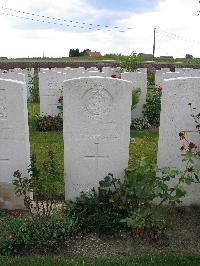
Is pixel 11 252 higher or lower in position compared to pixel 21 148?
lower

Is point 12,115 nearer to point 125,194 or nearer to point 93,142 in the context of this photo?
point 93,142

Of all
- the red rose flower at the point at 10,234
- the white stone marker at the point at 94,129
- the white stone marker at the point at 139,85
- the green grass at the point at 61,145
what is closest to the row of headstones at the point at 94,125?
the white stone marker at the point at 94,129

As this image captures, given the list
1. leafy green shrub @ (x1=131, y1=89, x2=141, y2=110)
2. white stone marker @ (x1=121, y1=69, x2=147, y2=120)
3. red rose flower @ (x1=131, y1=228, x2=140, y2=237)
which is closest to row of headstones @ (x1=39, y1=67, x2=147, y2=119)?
white stone marker @ (x1=121, y1=69, x2=147, y2=120)

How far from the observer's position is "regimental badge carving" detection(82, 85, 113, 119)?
524cm

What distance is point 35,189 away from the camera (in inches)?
203

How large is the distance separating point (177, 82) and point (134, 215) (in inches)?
71.5

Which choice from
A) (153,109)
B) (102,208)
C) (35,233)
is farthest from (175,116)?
(153,109)

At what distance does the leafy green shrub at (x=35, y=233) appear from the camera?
15.3 feet

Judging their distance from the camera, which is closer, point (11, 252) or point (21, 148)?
point (11, 252)

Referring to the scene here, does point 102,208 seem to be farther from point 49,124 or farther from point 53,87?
point 53,87

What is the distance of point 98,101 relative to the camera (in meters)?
5.24

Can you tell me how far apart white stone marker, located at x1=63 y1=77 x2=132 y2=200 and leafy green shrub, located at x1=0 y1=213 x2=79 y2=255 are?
2.55 feet

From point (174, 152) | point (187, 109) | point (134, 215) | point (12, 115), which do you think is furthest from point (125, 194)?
point (12, 115)

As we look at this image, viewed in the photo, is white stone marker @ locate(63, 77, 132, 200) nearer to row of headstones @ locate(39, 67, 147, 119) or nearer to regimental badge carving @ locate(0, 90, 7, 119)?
regimental badge carving @ locate(0, 90, 7, 119)
